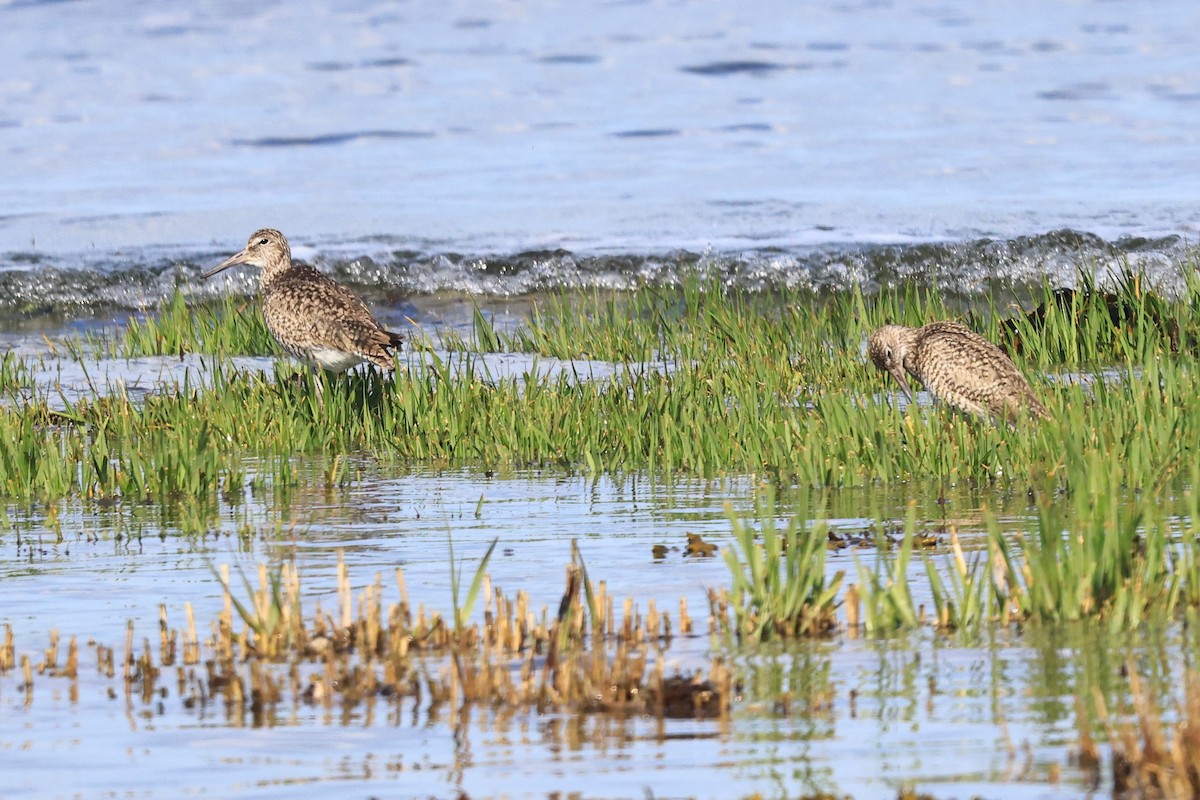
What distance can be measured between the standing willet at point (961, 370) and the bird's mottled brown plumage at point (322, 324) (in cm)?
307

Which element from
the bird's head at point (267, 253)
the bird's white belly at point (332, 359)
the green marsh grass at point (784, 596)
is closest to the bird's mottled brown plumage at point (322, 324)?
the bird's white belly at point (332, 359)

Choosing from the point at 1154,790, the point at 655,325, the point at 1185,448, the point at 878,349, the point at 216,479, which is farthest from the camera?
the point at 655,325

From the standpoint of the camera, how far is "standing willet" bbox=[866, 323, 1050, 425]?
950 centimetres

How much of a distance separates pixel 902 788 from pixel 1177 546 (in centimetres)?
293

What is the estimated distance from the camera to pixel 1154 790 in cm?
381

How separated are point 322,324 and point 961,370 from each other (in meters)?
4.14

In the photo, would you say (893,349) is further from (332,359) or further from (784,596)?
(784,596)

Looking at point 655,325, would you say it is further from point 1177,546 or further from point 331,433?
point 1177,546

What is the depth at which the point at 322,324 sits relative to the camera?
11.9 meters

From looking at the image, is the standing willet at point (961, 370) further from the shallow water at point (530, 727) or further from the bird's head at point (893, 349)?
the shallow water at point (530, 727)

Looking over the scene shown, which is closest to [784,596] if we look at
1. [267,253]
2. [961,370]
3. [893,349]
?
[961,370]

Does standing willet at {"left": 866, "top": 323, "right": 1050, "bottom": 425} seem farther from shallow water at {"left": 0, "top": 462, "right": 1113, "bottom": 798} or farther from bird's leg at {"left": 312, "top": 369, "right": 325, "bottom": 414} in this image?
bird's leg at {"left": 312, "top": 369, "right": 325, "bottom": 414}

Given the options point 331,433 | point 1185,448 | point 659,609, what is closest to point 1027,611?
point 659,609

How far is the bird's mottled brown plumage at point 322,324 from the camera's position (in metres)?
11.6
